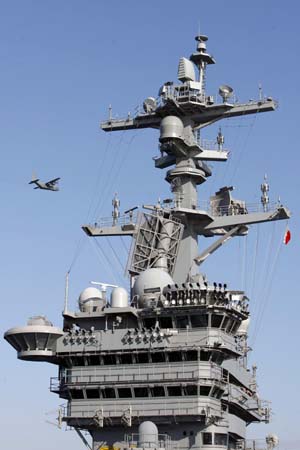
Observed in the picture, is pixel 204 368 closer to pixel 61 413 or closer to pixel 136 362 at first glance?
pixel 136 362

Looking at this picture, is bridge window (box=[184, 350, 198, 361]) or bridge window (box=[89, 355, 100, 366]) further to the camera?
bridge window (box=[89, 355, 100, 366])

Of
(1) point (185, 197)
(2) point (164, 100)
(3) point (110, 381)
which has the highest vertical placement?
(2) point (164, 100)

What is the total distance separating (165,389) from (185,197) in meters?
14.6

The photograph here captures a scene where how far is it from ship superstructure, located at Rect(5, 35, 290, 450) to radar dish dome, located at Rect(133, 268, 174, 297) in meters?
0.07

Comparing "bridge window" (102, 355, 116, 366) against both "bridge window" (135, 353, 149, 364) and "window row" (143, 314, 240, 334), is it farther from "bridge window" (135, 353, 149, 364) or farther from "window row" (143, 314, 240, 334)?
"window row" (143, 314, 240, 334)

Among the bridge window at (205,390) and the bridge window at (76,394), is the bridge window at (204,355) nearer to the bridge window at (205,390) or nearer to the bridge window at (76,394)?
the bridge window at (205,390)

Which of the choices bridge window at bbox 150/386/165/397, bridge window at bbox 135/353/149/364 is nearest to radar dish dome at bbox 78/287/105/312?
bridge window at bbox 135/353/149/364

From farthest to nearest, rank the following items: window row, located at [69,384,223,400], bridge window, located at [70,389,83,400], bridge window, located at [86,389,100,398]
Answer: bridge window, located at [70,389,83,400]
bridge window, located at [86,389,100,398]
window row, located at [69,384,223,400]

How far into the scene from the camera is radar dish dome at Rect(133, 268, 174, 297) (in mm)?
53969

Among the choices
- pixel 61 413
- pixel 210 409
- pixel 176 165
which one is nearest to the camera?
pixel 210 409

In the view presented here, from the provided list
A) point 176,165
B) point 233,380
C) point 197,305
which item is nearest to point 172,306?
point 197,305

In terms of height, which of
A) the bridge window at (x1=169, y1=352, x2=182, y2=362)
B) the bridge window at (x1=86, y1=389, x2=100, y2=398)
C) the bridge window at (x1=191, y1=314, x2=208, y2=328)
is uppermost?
the bridge window at (x1=191, y1=314, x2=208, y2=328)

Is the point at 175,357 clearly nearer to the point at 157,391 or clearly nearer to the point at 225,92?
the point at 157,391

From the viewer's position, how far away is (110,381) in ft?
172
